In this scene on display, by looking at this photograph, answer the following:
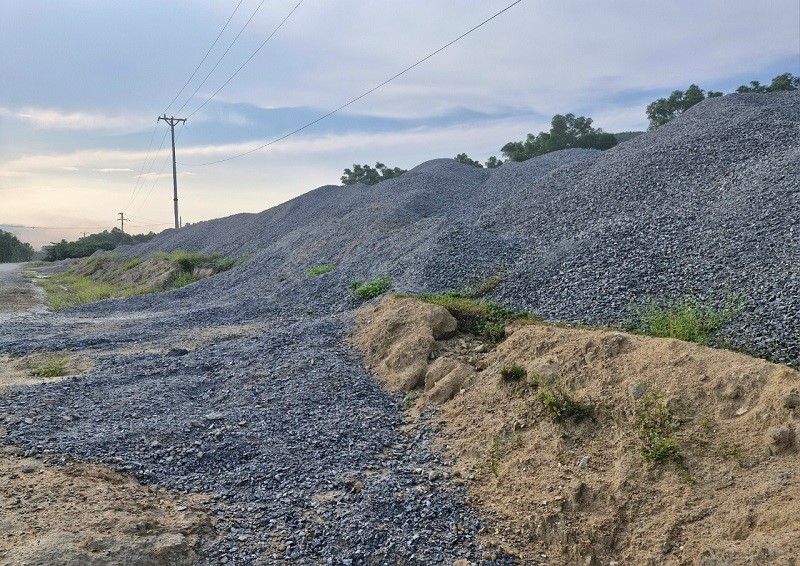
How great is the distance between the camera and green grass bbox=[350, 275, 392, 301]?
11.6m

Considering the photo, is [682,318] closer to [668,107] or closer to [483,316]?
[483,316]

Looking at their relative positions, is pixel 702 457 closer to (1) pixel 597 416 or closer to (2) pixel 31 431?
(1) pixel 597 416

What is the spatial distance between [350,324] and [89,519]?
18.8 feet

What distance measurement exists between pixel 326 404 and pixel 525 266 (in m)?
4.86

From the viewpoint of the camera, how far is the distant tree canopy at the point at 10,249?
223ft

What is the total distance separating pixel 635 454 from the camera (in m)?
4.84

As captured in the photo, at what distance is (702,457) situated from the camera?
4.60 m

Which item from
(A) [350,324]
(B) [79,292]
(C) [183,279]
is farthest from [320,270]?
(B) [79,292]

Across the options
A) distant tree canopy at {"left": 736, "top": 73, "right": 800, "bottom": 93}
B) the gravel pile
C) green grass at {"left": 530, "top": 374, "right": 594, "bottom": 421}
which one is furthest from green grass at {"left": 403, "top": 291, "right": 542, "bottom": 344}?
distant tree canopy at {"left": 736, "top": 73, "right": 800, "bottom": 93}

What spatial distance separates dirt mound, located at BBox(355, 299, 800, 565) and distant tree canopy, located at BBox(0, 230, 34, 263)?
254 ft

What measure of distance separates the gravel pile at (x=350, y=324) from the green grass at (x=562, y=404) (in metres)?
1.19

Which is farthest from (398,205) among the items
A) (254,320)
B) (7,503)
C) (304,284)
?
(7,503)

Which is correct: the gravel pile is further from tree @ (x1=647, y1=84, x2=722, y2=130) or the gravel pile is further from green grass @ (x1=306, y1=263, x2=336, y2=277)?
tree @ (x1=647, y1=84, x2=722, y2=130)

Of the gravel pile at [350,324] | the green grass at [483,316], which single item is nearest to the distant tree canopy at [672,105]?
the gravel pile at [350,324]
